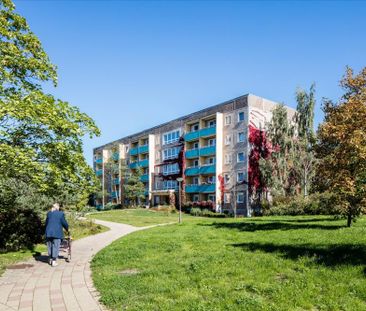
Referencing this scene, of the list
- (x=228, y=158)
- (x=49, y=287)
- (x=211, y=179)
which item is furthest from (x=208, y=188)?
(x=49, y=287)

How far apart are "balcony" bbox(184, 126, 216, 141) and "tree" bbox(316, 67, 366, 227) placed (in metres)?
28.4

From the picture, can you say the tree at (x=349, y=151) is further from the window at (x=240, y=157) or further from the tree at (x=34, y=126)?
the window at (x=240, y=157)

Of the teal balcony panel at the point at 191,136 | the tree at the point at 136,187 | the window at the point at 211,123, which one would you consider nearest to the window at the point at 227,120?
the window at the point at 211,123

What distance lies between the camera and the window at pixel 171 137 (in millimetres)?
53000

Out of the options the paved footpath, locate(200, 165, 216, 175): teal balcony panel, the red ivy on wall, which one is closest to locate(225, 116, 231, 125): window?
the red ivy on wall

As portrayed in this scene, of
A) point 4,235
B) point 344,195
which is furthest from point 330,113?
point 4,235

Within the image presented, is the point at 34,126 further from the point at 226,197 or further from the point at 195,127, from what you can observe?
the point at 195,127

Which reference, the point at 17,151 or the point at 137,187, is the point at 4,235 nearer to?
the point at 17,151

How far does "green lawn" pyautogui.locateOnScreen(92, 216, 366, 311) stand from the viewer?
20.0 feet

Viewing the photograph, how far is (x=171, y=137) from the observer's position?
54.5 metres

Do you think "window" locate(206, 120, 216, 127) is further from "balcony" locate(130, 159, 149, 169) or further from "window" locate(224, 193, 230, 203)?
"balcony" locate(130, 159, 149, 169)

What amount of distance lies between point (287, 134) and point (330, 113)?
2262 centimetres

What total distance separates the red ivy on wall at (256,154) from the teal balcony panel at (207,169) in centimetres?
545

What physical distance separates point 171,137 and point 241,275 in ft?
155
